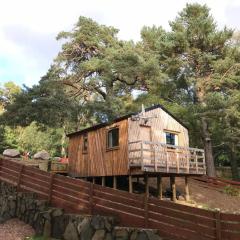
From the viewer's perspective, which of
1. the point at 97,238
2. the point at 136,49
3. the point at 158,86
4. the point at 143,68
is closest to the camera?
the point at 97,238

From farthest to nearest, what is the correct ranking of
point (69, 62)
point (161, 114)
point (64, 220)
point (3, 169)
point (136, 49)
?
point (69, 62) → point (136, 49) → point (161, 114) → point (3, 169) → point (64, 220)

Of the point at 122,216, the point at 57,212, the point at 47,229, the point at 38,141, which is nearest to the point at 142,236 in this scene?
the point at 122,216

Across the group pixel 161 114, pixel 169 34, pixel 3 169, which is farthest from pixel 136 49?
pixel 3 169

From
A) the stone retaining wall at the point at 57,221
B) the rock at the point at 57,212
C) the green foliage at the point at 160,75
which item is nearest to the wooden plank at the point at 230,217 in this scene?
the stone retaining wall at the point at 57,221

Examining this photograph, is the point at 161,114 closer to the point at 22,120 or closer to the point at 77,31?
the point at 22,120

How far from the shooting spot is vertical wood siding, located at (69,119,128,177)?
794 inches

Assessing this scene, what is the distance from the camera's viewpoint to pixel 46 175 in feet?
51.3

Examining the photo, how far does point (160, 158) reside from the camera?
66.5ft

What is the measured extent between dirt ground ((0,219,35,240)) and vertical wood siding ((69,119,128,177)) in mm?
6632

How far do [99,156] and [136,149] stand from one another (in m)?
3.61

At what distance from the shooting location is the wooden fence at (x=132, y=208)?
988 centimetres

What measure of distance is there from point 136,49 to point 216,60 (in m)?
8.23

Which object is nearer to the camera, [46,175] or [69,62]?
[46,175]

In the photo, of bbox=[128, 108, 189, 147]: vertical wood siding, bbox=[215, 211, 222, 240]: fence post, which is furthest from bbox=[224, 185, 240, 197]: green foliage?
bbox=[215, 211, 222, 240]: fence post
